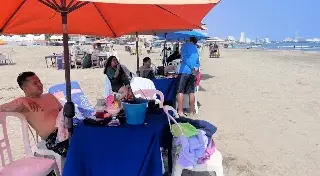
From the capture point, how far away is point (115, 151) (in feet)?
9.12

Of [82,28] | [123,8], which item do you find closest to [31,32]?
[82,28]

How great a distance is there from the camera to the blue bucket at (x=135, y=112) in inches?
108

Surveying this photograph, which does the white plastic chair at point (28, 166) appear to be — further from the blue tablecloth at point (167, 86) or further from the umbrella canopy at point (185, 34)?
the umbrella canopy at point (185, 34)

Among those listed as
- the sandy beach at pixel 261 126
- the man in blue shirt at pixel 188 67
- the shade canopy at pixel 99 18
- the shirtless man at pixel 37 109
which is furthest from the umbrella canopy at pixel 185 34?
the shirtless man at pixel 37 109

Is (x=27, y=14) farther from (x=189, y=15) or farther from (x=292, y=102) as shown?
(x=292, y=102)

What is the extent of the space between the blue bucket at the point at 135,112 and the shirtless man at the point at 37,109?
2.64 feet

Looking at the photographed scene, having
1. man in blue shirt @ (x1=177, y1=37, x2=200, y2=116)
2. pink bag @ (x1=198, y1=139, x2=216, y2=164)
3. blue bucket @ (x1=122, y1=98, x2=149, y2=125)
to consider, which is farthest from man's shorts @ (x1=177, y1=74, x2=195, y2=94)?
blue bucket @ (x1=122, y1=98, x2=149, y2=125)

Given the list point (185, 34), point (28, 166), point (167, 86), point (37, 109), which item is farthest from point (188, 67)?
point (28, 166)

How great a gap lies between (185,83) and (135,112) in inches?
160

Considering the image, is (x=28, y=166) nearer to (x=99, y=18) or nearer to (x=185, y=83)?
(x=99, y=18)

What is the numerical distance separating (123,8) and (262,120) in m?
4.37

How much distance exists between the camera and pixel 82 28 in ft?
14.4

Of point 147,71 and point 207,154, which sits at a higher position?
point 147,71

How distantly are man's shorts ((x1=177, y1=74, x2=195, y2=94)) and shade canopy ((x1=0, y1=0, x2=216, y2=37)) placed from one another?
8.36 ft
